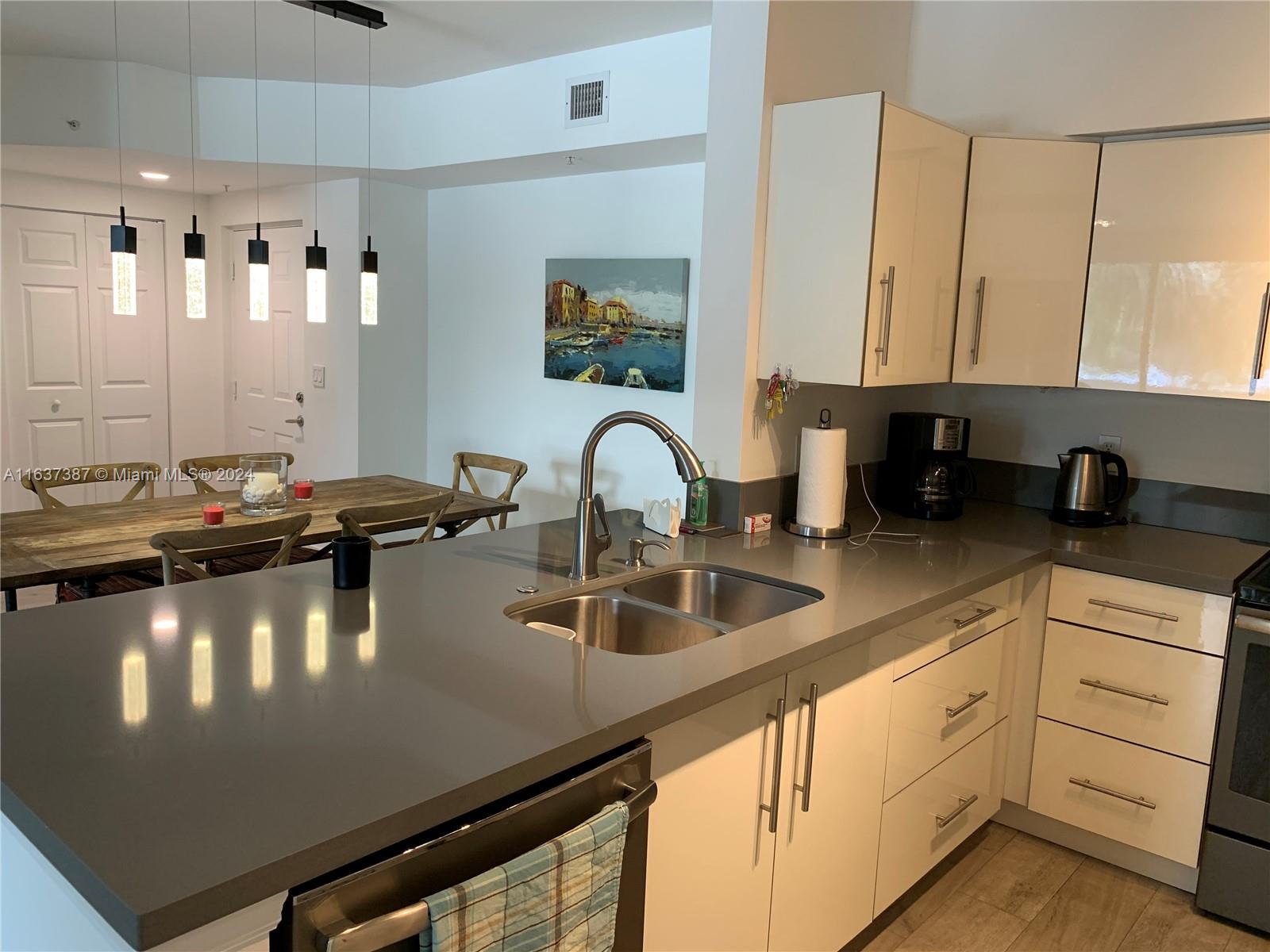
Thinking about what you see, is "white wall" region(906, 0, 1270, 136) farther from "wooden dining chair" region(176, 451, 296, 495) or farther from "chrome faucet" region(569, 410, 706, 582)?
"wooden dining chair" region(176, 451, 296, 495)

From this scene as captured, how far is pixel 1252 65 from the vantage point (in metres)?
2.50

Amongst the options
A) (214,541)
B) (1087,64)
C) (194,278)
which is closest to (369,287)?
(194,278)

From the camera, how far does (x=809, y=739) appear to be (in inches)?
71.5

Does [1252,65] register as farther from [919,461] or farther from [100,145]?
[100,145]

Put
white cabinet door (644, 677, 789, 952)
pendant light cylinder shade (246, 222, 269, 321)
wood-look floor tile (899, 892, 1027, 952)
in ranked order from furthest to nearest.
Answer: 1. pendant light cylinder shade (246, 222, 269, 321)
2. wood-look floor tile (899, 892, 1027, 952)
3. white cabinet door (644, 677, 789, 952)

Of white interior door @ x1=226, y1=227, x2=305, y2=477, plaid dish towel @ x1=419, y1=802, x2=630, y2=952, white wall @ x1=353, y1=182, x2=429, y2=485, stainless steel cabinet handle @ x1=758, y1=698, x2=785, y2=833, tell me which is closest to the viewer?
plaid dish towel @ x1=419, y1=802, x2=630, y2=952

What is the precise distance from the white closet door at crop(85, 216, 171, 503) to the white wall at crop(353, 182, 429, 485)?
1.69 m

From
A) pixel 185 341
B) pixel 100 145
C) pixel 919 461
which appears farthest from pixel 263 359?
pixel 919 461

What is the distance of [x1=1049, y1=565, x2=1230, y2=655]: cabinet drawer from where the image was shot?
93.3 inches

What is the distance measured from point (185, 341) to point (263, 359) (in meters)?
0.62

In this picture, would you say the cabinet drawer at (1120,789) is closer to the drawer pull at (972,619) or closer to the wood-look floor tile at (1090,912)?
the wood-look floor tile at (1090,912)

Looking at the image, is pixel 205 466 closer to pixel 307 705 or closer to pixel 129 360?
pixel 129 360

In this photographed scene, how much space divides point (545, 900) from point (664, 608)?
787mm

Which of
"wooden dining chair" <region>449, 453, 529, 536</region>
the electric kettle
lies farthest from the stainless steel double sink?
"wooden dining chair" <region>449, 453, 529, 536</region>
